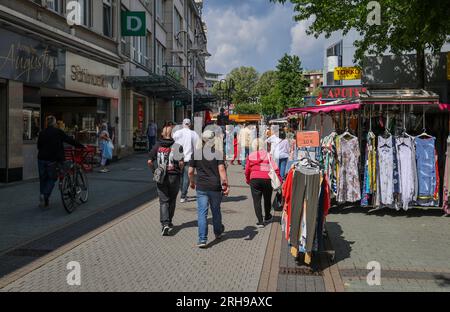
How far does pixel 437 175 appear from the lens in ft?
30.1

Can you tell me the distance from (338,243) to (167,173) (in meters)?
2.84

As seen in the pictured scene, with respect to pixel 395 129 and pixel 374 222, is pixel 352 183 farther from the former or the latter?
pixel 395 129

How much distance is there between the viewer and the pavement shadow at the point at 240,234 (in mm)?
7368

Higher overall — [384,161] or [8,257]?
[384,161]

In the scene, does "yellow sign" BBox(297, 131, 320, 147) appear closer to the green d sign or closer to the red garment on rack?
the red garment on rack

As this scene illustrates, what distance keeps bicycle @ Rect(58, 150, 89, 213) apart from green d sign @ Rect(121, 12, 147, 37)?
13733 mm

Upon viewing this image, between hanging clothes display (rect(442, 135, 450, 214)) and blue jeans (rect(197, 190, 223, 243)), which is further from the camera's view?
hanging clothes display (rect(442, 135, 450, 214))

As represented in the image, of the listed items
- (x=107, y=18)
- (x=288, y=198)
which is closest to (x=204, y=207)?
(x=288, y=198)

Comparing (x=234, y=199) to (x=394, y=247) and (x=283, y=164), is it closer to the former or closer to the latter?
(x=283, y=164)

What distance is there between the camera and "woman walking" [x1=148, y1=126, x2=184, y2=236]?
7691mm

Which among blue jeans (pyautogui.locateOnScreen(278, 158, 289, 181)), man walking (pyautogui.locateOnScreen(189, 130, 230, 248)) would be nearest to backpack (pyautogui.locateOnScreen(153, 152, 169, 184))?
man walking (pyautogui.locateOnScreen(189, 130, 230, 248))
